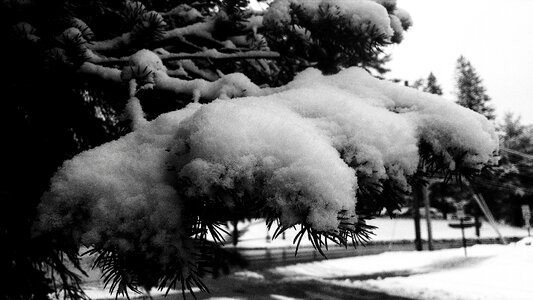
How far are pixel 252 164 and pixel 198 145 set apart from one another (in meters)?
0.14

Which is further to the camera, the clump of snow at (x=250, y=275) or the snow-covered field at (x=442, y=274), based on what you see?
the clump of snow at (x=250, y=275)

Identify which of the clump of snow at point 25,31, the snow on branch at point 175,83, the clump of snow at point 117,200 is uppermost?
the clump of snow at point 25,31

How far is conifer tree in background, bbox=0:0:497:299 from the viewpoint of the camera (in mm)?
802

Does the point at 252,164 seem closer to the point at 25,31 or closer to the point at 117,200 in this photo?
the point at 117,200

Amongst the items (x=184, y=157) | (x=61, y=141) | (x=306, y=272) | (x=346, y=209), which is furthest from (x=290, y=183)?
(x=306, y=272)

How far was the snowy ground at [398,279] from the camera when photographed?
9391mm

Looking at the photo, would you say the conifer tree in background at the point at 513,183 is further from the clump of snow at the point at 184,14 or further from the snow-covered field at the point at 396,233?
the clump of snow at the point at 184,14

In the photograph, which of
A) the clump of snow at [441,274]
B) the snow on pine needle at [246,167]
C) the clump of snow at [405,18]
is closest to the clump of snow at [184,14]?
the clump of snow at [405,18]

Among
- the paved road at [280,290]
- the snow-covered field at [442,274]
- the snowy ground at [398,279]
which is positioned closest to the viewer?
the snow-covered field at [442,274]

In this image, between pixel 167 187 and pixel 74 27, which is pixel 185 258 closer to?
pixel 167 187

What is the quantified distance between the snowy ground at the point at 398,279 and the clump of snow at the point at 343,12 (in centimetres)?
684

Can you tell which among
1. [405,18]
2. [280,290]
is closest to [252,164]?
[405,18]

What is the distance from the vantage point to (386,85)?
53.1 inches

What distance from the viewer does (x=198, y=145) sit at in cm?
84
